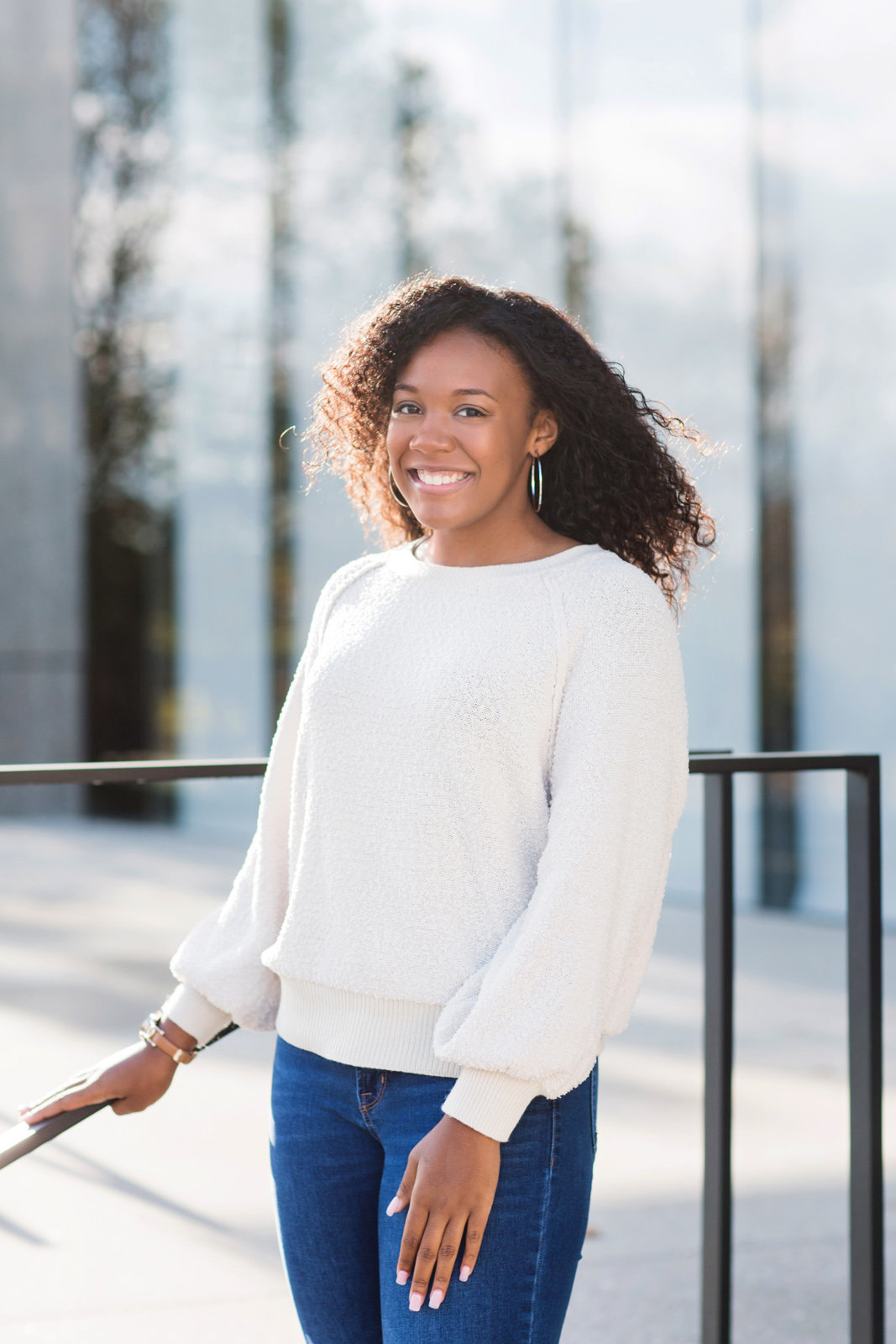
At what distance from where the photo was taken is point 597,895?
1.53 metres

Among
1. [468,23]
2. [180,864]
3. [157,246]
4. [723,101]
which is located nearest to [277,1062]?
[723,101]

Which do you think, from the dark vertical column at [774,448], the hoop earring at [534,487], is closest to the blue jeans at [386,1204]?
the hoop earring at [534,487]

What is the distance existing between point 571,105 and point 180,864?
5662 millimetres

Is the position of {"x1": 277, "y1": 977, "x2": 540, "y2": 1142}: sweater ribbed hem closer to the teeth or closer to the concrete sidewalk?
the teeth

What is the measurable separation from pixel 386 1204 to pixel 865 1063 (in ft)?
3.34

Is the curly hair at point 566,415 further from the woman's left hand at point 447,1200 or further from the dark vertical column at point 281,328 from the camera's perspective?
the dark vertical column at point 281,328

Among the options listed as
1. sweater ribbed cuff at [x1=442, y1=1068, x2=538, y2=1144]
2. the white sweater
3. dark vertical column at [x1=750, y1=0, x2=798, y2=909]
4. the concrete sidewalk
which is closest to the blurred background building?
dark vertical column at [x1=750, y1=0, x2=798, y2=909]

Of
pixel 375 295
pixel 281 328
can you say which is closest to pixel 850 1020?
pixel 375 295

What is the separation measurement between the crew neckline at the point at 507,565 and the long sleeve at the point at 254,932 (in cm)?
13

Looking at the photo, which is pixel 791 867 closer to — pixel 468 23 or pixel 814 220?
pixel 814 220

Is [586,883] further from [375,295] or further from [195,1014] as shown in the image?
[375,295]

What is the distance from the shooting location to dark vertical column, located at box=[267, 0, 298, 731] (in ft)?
38.0

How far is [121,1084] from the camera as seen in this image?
1905 mm

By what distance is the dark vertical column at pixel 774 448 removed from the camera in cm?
820
